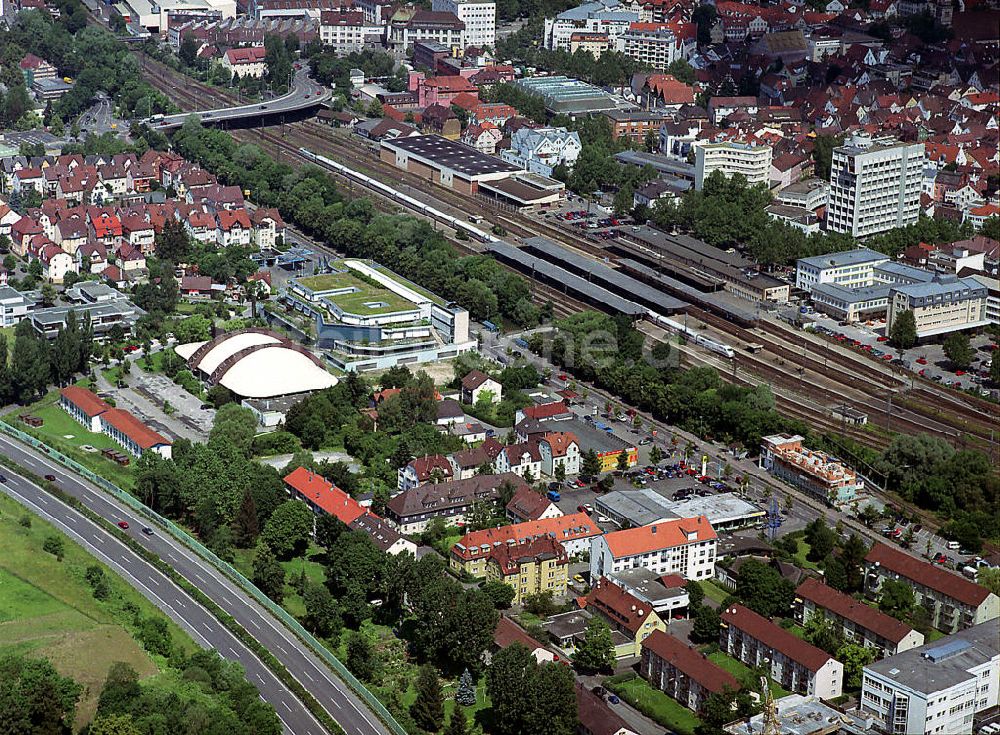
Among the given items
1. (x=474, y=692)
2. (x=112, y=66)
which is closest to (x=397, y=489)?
(x=474, y=692)

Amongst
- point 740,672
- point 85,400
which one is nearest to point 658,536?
point 740,672

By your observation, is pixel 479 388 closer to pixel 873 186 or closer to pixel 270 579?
pixel 270 579

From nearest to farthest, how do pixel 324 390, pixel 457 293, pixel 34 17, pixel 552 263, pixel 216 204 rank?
1. pixel 324 390
2. pixel 457 293
3. pixel 552 263
4. pixel 216 204
5. pixel 34 17

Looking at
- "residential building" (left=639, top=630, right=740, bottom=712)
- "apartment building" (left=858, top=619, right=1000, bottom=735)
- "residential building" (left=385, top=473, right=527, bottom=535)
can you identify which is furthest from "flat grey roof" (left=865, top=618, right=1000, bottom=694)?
"residential building" (left=385, top=473, right=527, bottom=535)

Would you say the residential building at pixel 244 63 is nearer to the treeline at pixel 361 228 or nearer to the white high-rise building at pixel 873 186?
the treeline at pixel 361 228

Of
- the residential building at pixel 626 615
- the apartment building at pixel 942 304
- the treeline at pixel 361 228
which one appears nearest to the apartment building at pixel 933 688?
the residential building at pixel 626 615

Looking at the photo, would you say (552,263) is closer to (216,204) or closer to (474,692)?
(216,204)
